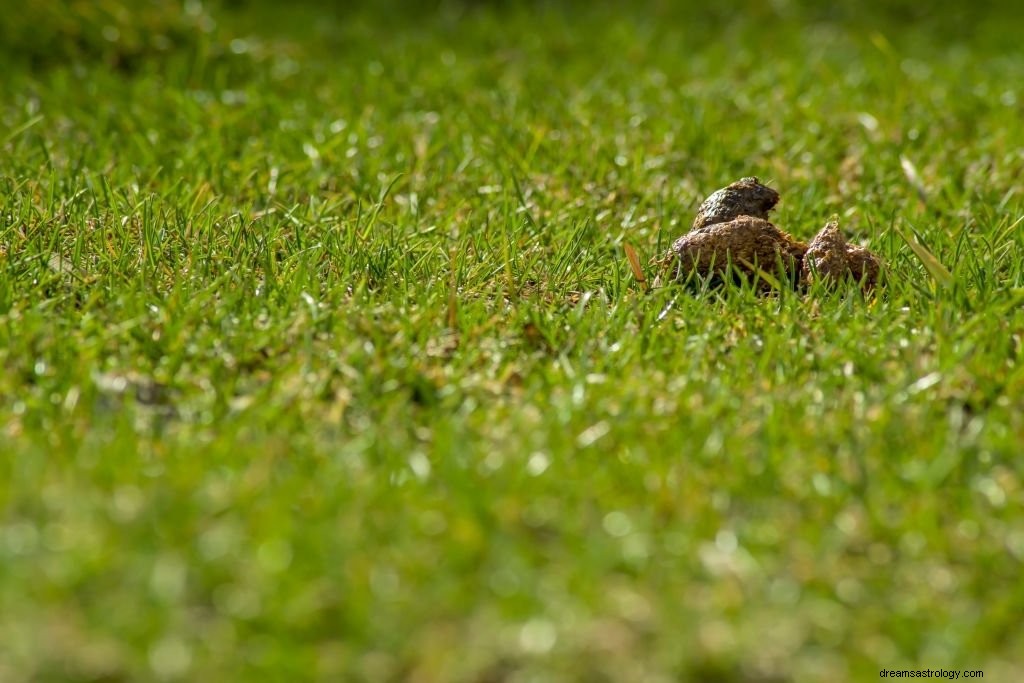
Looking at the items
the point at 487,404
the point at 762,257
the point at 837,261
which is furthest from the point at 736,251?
the point at 487,404

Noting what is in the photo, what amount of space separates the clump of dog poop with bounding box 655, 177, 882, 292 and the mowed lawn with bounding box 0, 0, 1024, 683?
8 centimetres

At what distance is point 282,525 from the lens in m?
1.82

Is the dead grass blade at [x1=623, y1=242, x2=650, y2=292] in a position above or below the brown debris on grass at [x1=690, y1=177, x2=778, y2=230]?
below

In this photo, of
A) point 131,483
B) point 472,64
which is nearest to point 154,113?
point 472,64

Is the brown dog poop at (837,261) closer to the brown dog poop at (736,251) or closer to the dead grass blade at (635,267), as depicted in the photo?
the brown dog poop at (736,251)

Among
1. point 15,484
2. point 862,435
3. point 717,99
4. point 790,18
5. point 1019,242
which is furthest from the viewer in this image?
point 790,18

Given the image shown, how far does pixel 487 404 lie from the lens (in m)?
2.34

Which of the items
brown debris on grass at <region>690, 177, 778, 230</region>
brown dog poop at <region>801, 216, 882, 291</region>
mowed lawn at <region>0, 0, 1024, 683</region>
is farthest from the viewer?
brown debris on grass at <region>690, 177, 778, 230</region>

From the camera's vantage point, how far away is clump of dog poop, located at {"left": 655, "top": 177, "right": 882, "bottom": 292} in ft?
9.43

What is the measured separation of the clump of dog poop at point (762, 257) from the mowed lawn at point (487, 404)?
0.08 metres

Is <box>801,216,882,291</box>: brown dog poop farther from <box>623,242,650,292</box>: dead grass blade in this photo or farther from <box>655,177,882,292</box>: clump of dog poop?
<box>623,242,650,292</box>: dead grass blade

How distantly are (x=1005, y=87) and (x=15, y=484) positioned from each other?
14.2ft

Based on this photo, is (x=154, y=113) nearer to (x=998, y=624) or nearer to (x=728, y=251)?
(x=728, y=251)

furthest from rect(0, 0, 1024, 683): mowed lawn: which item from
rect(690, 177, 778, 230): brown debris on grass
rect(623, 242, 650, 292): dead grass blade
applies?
rect(690, 177, 778, 230): brown debris on grass
